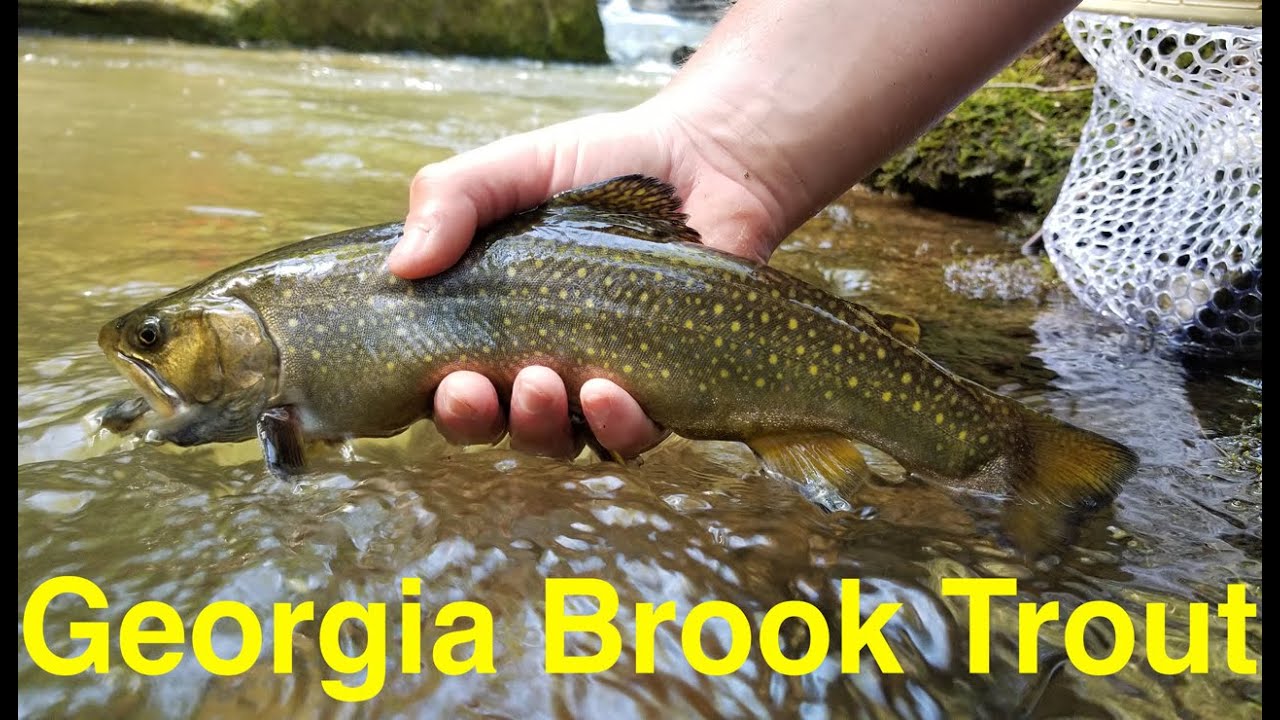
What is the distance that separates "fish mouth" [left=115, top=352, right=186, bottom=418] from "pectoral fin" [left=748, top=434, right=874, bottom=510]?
164 cm

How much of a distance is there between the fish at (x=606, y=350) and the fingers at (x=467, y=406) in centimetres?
5

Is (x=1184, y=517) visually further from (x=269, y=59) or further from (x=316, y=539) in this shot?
(x=269, y=59)

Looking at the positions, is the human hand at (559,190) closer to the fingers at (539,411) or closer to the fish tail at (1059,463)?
the fingers at (539,411)

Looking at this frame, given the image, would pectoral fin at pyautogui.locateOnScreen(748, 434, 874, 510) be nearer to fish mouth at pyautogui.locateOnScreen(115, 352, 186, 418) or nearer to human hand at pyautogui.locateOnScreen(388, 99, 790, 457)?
human hand at pyautogui.locateOnScreen(388, 99, 790, 457)

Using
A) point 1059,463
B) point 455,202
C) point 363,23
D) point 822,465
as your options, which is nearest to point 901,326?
point 822,465

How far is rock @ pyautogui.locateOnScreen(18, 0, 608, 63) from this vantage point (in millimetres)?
14922

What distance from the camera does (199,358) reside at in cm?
237

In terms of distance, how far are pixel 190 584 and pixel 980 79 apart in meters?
2.79

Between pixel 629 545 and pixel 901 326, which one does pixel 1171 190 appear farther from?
pixel 629 545

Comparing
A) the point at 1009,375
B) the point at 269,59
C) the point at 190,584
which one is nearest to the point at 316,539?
the point at 190,584

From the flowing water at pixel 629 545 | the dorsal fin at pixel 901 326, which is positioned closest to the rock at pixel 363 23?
the flowing water at pixel 629 545

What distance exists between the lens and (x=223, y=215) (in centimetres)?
519

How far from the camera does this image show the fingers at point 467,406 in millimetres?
2371

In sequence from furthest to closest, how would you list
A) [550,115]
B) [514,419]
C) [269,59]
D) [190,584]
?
[269,59], [550,115], [514,419], [190,584]
